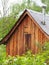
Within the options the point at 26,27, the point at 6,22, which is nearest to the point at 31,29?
the point at 26,27

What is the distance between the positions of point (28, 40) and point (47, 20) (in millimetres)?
1368

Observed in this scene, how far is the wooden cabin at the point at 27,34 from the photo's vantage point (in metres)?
12.7

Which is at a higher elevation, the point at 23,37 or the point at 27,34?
the point at 27,34

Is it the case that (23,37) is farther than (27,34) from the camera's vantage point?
Yes

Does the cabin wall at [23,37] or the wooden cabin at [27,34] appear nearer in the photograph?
the wooden cabin at [27,34]

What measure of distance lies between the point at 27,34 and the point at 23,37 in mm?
381

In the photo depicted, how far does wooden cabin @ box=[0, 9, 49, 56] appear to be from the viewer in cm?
1271

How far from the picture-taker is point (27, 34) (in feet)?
44.9

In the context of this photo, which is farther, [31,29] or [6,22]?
[6,22]

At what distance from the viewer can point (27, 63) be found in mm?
3664

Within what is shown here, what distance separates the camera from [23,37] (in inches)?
551

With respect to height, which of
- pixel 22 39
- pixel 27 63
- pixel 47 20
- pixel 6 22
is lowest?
pixel 6 22

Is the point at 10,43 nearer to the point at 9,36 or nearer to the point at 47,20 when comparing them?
the point at 9,36

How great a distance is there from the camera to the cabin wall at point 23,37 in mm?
13031
